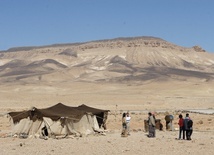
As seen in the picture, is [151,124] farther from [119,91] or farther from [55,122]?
[119,91]

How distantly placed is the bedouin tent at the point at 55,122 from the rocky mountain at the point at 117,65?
97148 millimetres

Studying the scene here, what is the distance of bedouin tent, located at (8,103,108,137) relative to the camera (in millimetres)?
25016

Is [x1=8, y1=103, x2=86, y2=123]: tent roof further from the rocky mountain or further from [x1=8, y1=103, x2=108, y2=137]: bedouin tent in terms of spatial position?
the rocky mountain

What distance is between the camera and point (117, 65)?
156375mm

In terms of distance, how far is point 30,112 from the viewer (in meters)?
25.9

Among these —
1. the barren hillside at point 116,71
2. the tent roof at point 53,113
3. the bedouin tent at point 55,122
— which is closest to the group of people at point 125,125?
the bedouin tent at point 55,122

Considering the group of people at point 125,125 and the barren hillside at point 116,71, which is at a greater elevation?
the barren hillside at point 116,71

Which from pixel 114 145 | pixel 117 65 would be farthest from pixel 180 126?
pixel 117 65

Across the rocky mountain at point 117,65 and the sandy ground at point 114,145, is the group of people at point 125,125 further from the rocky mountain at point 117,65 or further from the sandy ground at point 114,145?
the rocky mountain at point 117,65

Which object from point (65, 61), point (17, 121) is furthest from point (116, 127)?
point (65, 61)

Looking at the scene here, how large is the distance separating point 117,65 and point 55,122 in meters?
132

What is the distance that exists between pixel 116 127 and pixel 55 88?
71.4 metres

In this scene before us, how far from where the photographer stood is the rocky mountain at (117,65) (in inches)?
5300

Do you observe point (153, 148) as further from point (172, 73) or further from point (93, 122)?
point (172, 73)
